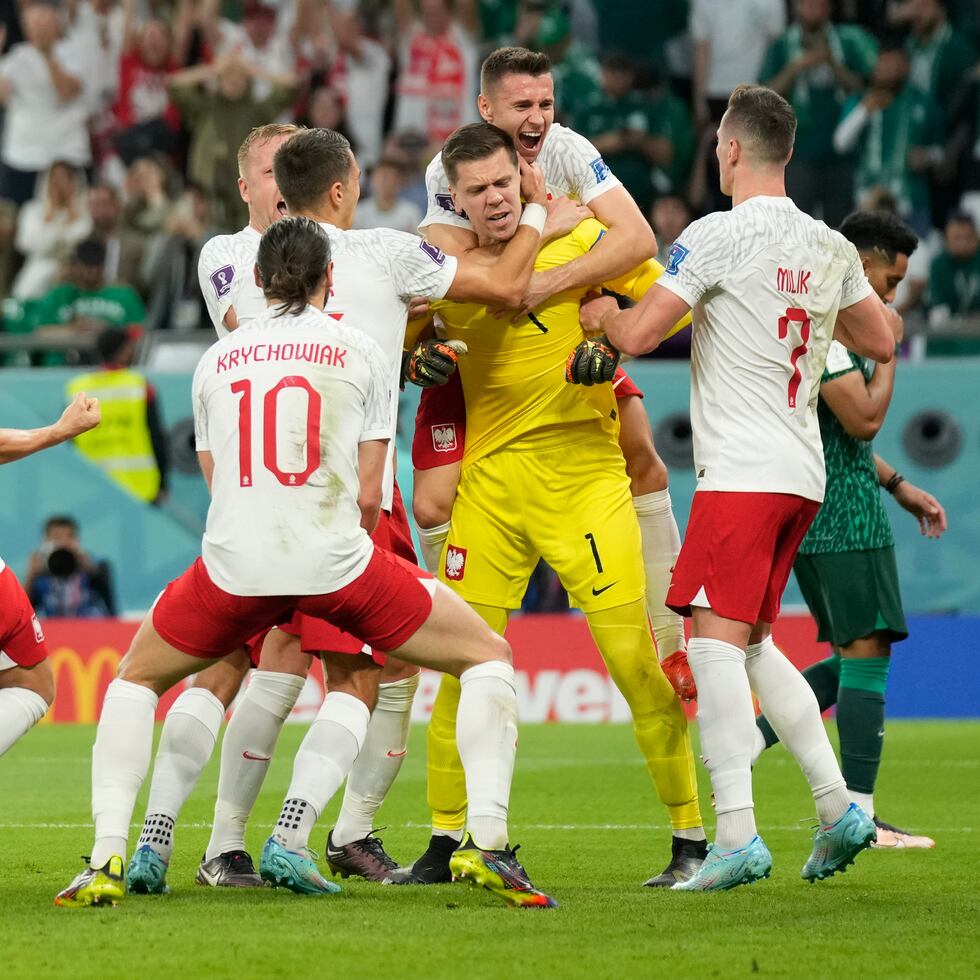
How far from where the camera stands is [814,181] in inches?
599

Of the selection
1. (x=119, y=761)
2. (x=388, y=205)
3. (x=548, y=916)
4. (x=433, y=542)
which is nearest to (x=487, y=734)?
(x=548, y=916)

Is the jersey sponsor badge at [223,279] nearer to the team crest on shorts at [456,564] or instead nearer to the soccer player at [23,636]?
the soccer player at [23,636]

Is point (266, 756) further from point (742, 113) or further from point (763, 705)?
point (742, 113)

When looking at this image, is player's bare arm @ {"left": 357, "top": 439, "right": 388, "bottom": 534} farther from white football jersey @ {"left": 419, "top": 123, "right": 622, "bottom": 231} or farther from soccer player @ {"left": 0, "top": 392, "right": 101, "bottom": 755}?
white football jersey @ {"left": 419, "top": 123, "right": 622, "bottom": 231}

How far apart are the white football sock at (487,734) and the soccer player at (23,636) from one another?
148 cm

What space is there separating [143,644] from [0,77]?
1279 centimetres

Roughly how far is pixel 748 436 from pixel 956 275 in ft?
29.9

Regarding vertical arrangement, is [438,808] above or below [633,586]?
below

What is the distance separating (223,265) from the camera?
6645 millimetres

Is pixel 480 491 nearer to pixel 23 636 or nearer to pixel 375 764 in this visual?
pixel 375 764

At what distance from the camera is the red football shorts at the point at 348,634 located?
20.1 ft

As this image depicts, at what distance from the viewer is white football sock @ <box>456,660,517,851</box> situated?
223 inches

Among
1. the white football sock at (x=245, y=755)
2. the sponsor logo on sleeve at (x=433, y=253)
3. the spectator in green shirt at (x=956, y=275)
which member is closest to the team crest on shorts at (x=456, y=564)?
the white football sock at (x=245, y=755)

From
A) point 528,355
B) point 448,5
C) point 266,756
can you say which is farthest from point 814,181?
point 266,756
